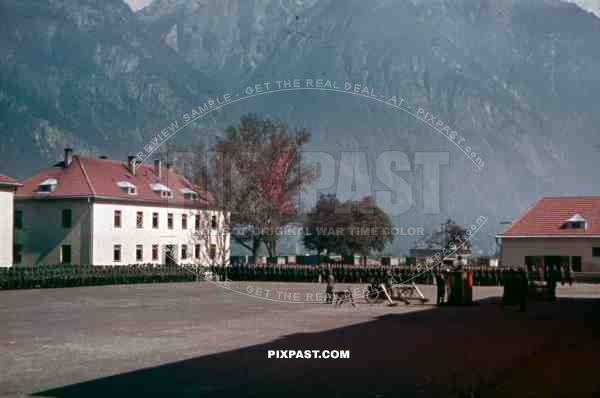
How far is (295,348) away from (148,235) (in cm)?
4464

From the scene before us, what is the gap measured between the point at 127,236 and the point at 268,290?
20.5 m

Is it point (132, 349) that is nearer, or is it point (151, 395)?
point (151, 395)

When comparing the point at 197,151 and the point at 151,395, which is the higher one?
the point at 197,151

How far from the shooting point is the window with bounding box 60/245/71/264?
175 ft

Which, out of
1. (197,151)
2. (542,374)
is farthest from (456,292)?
(197,151)

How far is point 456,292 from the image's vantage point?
27.0 m

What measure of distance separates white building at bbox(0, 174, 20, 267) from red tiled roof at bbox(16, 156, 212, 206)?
8.47 metres

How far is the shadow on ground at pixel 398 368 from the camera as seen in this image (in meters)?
10.2

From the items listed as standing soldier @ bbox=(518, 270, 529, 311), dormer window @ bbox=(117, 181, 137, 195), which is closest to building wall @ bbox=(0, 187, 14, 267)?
dormer window @ bbox=(117, 181, 137, 195)

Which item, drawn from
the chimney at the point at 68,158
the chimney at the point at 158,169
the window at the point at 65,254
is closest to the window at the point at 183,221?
the chimney at the point at 158,169

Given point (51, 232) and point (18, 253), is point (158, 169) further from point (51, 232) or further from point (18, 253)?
point (18, 253)

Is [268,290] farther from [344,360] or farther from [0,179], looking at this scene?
[344,360]

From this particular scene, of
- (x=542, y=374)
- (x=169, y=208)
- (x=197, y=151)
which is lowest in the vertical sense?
(x=542, y=374)

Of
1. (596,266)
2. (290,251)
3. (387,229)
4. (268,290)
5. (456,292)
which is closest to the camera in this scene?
(456,292)
